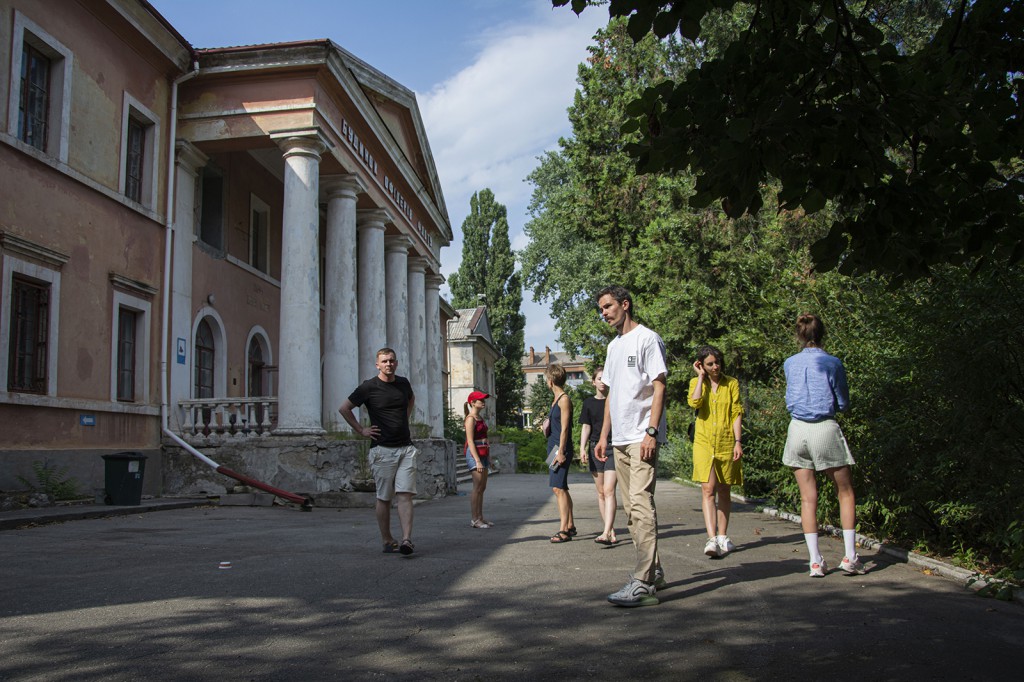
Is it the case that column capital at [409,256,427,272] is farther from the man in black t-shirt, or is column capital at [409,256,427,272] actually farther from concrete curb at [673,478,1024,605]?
concrete curb at [673,478,1024,605]

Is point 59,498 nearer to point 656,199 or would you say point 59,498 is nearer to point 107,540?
point 107,540

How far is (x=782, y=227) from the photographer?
1661 cm

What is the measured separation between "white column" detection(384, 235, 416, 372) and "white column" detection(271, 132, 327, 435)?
702cm

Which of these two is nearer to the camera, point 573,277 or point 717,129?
point 717,129

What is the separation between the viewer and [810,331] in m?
6.46

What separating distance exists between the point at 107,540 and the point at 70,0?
9000 mm

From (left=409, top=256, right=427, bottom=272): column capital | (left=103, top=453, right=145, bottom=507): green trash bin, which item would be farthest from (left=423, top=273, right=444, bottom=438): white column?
(left=103, top=453, right=145, bottom=507): green trash bin

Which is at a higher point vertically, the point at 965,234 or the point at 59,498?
the point at 965,234

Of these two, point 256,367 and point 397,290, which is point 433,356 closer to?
point 397,290

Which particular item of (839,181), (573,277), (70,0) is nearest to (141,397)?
(70,0)

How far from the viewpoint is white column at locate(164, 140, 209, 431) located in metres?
15.3

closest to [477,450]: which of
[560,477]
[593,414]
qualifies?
[560,477]

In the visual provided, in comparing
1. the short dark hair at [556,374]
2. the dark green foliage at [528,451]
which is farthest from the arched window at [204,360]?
the dark green foliage at [528,451]

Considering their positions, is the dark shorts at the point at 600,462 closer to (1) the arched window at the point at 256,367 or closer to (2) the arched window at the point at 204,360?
(2) the arched window at the point at 204,360
